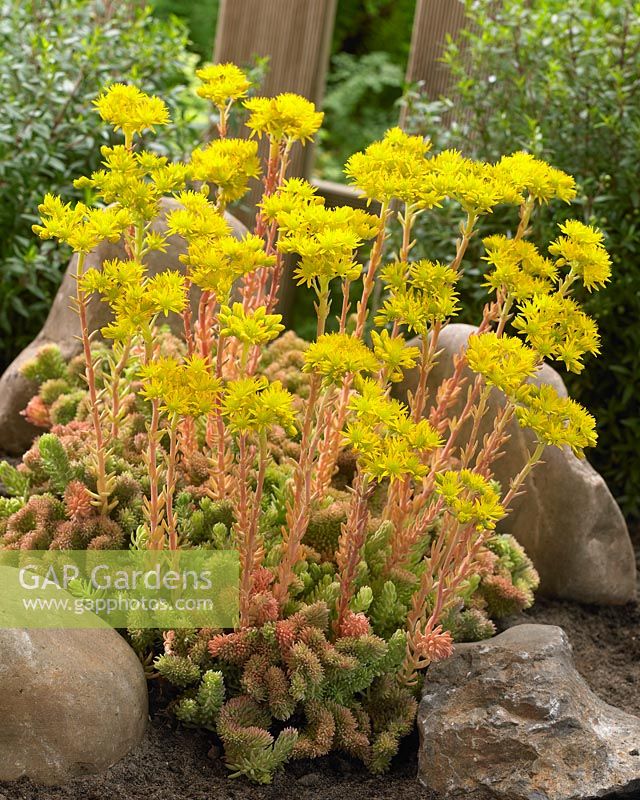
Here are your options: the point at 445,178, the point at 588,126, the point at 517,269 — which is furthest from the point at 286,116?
the point at 588,126

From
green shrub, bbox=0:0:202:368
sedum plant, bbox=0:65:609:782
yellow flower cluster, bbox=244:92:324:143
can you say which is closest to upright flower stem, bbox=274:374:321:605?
sedum plant, bbox=0:65:609:782

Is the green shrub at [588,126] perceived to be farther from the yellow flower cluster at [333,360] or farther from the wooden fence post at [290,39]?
the yellow flower cluster at [333,360]

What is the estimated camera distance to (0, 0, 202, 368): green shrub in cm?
411

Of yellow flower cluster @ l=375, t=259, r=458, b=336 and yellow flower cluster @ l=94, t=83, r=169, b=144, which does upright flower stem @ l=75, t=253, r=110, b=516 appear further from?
yellow flower cluster @ l=375, t=259, r=458, b=336

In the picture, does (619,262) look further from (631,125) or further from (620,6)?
(620,6)

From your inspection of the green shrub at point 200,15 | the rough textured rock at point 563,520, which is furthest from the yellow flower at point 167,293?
the green shrub at point 200,15

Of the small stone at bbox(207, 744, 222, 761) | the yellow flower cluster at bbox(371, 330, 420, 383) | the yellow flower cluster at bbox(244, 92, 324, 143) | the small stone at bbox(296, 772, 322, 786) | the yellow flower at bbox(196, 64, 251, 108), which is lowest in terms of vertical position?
the small stone at bbox(296, 772, 322, 786)

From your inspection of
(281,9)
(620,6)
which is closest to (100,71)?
(281,9)

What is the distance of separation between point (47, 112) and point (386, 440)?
2.76m

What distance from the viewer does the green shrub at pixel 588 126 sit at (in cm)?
393

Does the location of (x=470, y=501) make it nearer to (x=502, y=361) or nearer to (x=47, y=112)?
(x=502, y=361)

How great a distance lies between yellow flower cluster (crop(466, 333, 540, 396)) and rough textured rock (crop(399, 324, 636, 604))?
113 cm

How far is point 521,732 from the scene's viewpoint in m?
2.37

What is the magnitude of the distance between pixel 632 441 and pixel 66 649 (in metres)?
2.62
